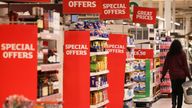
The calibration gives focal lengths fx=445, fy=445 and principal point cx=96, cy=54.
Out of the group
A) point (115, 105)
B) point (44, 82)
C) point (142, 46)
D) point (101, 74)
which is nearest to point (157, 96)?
point (142, 46)

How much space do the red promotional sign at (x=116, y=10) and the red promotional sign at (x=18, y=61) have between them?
18.0 feet

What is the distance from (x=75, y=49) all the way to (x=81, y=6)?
3.11 ft

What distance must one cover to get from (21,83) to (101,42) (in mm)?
3742

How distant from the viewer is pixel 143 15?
13133mm

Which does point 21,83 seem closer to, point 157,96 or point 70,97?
point 70,97

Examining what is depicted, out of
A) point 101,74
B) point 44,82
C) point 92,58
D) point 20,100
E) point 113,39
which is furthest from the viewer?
point 113,39

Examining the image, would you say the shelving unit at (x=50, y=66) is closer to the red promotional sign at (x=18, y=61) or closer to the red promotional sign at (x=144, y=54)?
the red promotional sign at (x=18, y=61)

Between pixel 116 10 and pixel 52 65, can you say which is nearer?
pixel 52 65

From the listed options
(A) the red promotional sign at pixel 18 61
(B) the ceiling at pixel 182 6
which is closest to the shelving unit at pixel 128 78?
(A) the red promotional sign at pixel 18 61

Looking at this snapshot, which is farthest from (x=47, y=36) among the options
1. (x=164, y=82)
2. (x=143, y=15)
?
(x=164, y=82)

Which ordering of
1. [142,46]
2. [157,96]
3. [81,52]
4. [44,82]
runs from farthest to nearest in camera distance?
[157,96] < [142,46] < [81,52] < [44,82]

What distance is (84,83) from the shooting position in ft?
24.3

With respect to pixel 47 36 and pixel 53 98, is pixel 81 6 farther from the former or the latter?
pixel 53 98

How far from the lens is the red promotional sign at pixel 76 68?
7.16 meters
